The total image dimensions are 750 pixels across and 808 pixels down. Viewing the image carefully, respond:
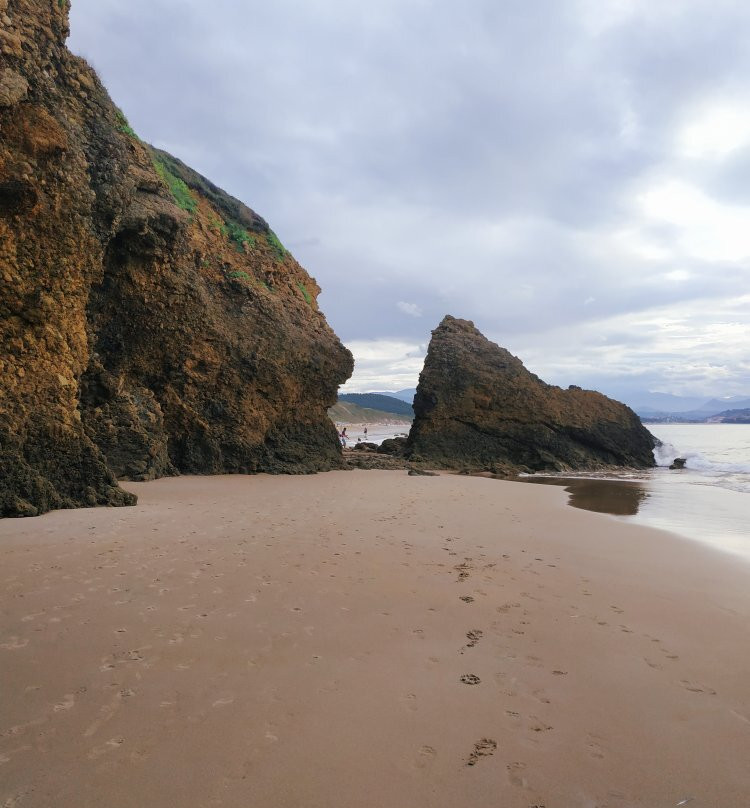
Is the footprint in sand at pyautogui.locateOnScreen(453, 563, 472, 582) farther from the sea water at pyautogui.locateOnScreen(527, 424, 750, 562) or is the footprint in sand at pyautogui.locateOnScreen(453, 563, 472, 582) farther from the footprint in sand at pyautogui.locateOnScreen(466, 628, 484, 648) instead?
the sea water at pyautogui.locateOnScreen(527, 424, 750, 562)

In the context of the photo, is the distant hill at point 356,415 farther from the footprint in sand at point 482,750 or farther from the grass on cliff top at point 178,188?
the footprint in sand at point 482,750

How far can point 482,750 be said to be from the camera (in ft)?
8.70

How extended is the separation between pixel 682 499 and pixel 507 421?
10381 millimetres

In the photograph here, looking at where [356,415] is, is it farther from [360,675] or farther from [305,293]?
[360,675]

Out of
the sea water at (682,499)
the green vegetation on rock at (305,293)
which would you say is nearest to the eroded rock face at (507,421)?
the sea water at (682,499)

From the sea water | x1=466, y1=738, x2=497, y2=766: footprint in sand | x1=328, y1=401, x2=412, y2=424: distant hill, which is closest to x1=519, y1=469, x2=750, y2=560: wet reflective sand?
the sea water

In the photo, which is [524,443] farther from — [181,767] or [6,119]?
[181,767]

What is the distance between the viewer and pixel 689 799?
2.37m

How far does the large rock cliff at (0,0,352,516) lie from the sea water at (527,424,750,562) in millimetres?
8756

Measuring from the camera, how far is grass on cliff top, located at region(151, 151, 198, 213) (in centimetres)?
1661

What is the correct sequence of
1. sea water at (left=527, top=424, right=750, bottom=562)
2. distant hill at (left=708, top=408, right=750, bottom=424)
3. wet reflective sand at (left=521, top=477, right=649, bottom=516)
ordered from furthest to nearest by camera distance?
distant hill at (left=708, top=408, right=750, bottom=424) < wet reflective sand at (left=521, top=477, right=649, bottom=516) < sea water at (left=527, top=424, right=750, bottom=562)

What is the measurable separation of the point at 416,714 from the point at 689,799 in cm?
133

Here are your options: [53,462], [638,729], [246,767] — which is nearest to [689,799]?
[638,729]

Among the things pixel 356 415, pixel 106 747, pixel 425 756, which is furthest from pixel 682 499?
pixel 356 415
